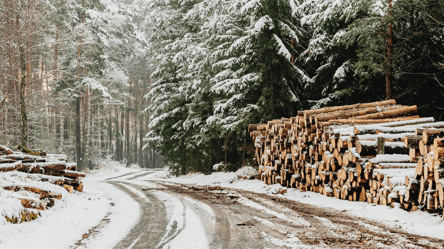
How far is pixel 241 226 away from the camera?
17.7 feet

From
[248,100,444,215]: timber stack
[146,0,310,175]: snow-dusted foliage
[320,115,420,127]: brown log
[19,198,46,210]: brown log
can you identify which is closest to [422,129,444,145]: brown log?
[248,100,444,215]: timber stack

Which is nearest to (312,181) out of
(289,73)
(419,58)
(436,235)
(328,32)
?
(436,235)

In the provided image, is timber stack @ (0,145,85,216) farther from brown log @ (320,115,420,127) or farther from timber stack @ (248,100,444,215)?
brown log @ (320,115,420,127)

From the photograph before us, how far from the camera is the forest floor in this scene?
440 centimetres

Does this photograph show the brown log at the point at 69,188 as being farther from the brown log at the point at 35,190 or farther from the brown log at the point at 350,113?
the brown log at the point at 350,113

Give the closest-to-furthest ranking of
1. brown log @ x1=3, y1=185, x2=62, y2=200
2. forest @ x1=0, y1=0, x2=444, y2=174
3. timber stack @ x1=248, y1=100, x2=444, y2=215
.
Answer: timber stack @ x1=248, y1=100, x2=444, y2=215 < brown log @ x1=3, y1=185, x2=62, y2=200 < forest @ x1=0, y1=0, x2=444, y2=174

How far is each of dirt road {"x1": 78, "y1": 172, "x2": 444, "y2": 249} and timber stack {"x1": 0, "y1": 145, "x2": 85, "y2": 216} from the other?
2.13 m

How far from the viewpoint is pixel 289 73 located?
12.8 meters

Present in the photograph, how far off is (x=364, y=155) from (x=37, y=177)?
8.64 m

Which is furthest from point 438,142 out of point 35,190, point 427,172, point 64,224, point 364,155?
point 35,190

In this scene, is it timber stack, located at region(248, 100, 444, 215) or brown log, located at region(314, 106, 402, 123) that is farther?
brown log, located at region(314, 106, 402, 123)

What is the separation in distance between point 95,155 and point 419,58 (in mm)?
25657

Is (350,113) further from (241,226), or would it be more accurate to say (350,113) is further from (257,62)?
(241,226)

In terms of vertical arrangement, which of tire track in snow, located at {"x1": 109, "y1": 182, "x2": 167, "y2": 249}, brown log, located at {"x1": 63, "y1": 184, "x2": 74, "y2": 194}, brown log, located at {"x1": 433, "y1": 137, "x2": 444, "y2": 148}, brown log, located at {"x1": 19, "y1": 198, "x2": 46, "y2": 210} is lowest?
tire track in snow, located at {"x1": 109, "y1": 182, "x2": 167, "y2": 249}
